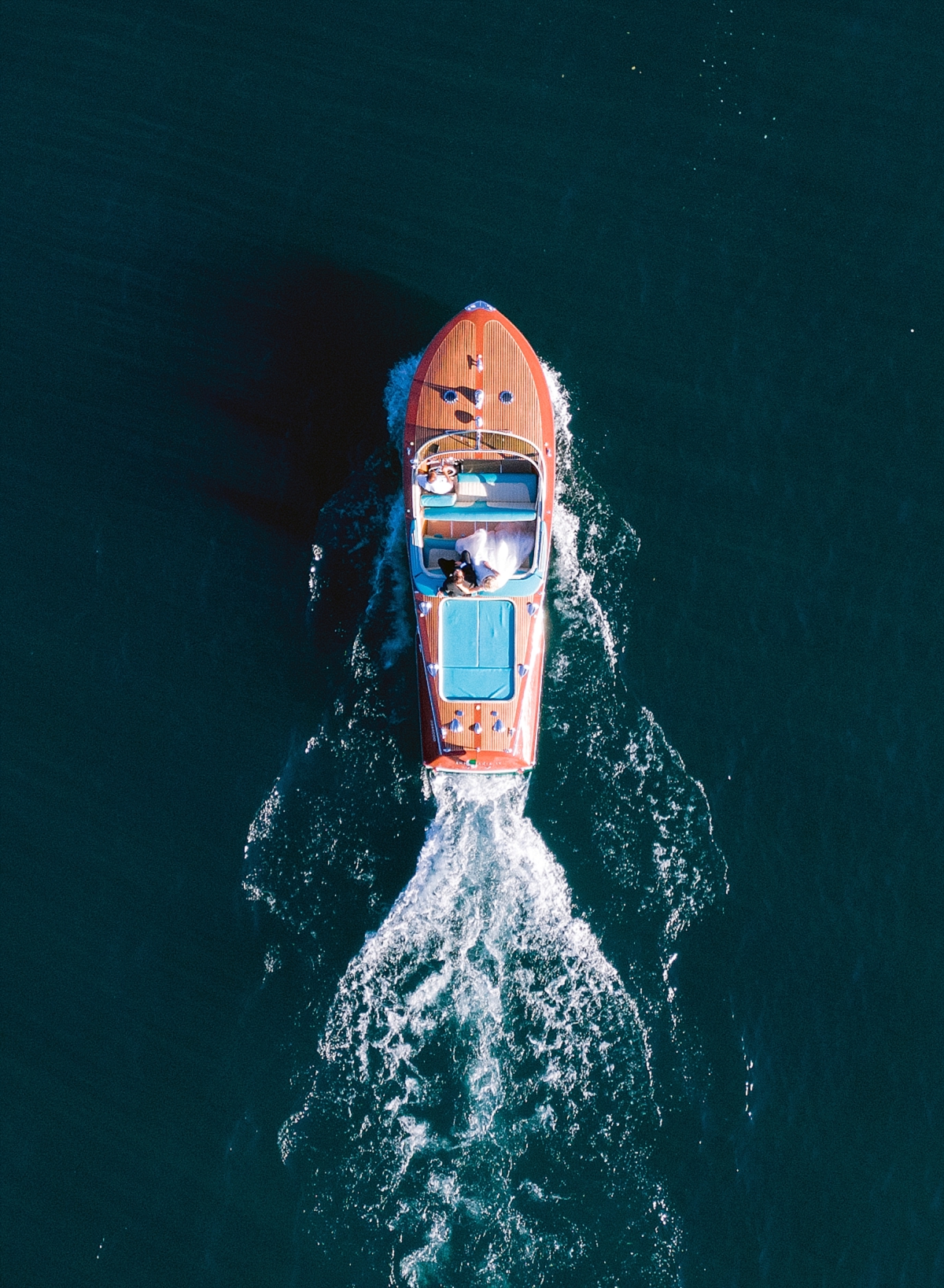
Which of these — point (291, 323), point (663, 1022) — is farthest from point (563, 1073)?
point (291, 323)

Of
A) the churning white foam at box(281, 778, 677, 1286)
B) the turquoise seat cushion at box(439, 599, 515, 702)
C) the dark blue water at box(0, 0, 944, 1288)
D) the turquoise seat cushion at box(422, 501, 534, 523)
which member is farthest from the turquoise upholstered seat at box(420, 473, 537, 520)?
the churning white foam at box(281, 778, 677, 1286)

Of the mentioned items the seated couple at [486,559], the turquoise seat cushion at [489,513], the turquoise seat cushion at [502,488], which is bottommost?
the seated couple at [486,559]

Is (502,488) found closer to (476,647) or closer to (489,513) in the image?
(489,513)

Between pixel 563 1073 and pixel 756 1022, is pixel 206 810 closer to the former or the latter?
pixel 563 1073

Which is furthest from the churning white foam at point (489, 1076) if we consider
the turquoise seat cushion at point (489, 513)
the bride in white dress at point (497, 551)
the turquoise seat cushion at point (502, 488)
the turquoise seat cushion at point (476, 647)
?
the turquoise seat cushion at point (502, 488)

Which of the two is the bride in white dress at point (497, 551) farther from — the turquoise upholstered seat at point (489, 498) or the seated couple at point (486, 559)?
the turquoise upholstered seat at point (489, 498)

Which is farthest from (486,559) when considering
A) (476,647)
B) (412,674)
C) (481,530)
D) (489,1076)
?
(489,1076)
